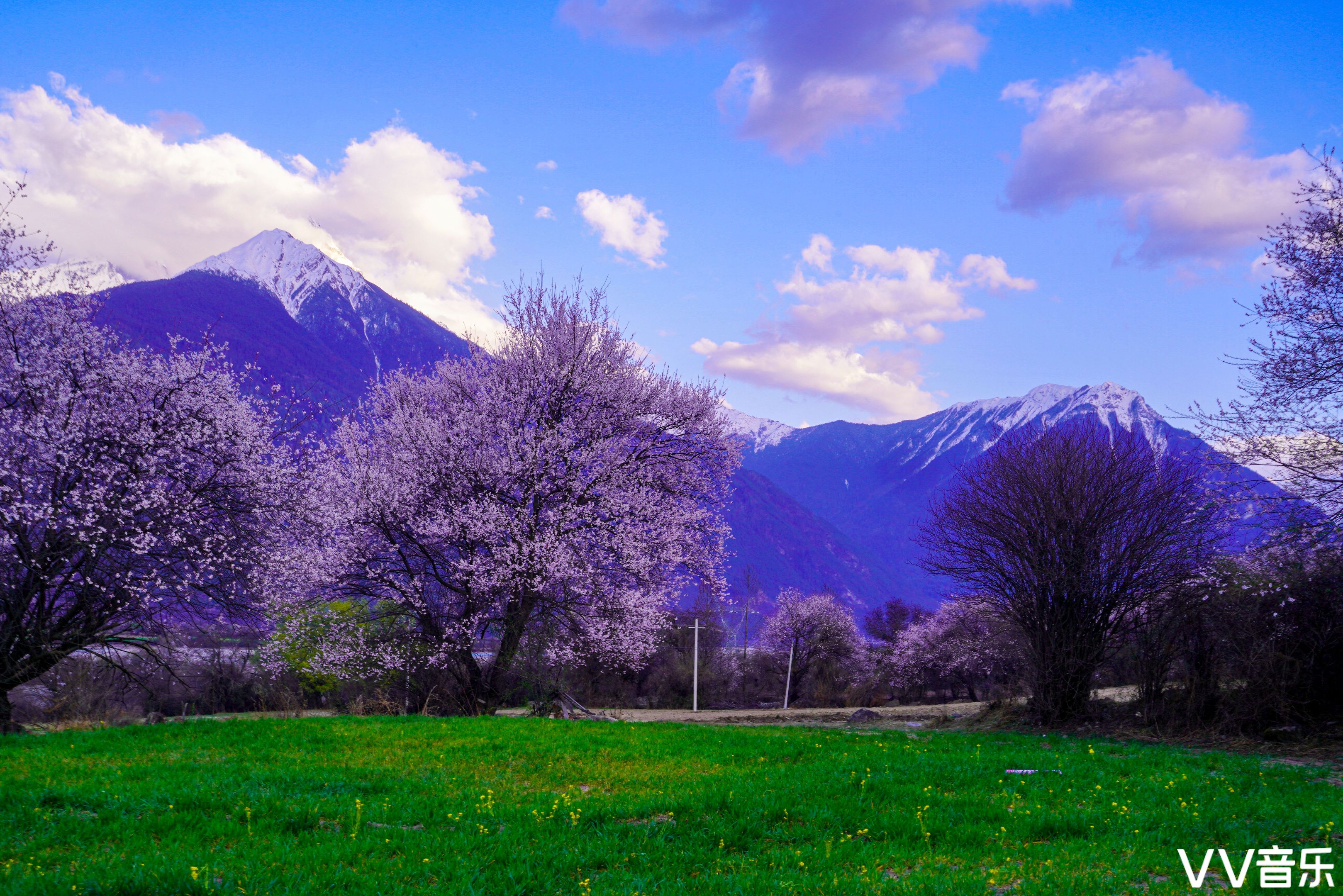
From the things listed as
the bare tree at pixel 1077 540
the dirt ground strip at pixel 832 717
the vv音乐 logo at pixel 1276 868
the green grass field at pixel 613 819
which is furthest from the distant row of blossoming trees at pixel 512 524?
the vv音乐 logo at pixel 1276 868

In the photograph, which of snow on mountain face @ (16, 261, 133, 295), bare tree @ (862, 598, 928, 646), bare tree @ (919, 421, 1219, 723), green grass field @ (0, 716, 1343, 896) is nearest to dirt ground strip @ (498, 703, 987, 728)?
bare tree @ (919, 421, 1219, 723)

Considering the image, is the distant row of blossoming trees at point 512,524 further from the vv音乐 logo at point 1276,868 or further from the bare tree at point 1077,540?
the vv音乐 logo at point 1276,868

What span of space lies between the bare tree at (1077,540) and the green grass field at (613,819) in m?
6.18

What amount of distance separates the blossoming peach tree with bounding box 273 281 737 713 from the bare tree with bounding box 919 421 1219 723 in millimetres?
7699

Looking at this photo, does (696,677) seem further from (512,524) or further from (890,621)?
(890,621)

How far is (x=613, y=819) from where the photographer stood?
22.4 ft

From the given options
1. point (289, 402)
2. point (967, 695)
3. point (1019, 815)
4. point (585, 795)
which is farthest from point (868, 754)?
point (967, 695)

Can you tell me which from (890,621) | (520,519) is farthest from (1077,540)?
(890,621)

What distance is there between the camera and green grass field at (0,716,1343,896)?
5.30 meters

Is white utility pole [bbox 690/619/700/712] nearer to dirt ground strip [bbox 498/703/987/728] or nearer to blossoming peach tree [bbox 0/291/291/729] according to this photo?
dirt ground strip [bbox 498/703/987/728]

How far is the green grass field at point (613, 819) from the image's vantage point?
5305 millimetres

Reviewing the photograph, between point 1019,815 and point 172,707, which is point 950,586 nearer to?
point 1019,815

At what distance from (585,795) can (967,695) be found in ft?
187

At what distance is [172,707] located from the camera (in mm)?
37938
